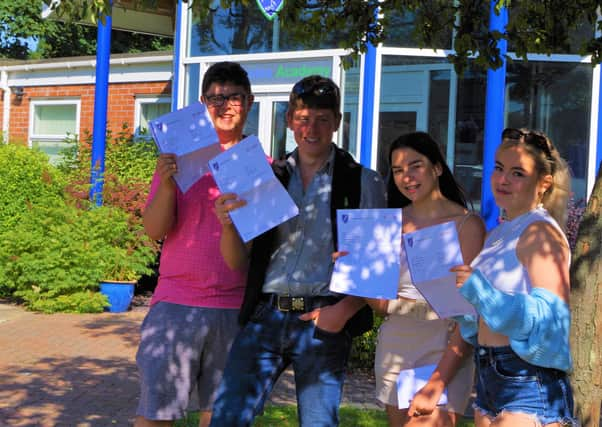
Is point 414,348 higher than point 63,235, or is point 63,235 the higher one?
point 63,235

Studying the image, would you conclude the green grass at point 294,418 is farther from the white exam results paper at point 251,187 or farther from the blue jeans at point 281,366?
the white exam results paper at point 251,187

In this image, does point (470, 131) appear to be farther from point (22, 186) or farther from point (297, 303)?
point (297, 303)

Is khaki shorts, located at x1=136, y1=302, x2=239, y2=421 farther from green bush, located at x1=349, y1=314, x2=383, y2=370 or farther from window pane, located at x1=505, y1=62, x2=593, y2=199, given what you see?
window pane, located at x1=505, y1=62, x2=593, y2=199

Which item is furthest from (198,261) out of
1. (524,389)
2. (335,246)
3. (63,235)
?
Answer: (63,235)

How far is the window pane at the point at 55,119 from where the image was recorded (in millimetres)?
17438

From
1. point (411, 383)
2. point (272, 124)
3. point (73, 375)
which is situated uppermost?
point (272, 124)

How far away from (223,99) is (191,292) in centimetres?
83

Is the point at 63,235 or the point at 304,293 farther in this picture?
the point at 63,235

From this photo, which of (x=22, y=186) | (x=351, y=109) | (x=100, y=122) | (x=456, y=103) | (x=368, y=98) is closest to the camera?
(x=22, y=186)

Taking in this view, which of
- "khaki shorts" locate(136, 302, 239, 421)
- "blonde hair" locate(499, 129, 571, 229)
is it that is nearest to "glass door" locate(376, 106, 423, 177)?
"khaki shorts" locate(136, 302, 239, 421)

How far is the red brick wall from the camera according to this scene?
620 inches

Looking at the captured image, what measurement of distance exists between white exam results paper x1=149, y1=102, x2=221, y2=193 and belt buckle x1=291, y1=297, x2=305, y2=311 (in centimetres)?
64

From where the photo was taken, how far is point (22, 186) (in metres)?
10.9

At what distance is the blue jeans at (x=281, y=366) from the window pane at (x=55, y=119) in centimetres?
1478
